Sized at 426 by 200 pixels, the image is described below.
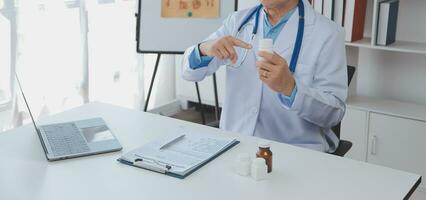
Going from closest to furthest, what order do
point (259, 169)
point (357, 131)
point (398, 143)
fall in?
point (259, 169) < point (398, 143) < point (357, 131)

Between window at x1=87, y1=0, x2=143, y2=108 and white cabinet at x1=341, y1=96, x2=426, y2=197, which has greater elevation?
window at x1=87, y1=0, x2=143, y2=108

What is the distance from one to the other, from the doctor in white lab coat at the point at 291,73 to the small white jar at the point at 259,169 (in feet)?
1.11

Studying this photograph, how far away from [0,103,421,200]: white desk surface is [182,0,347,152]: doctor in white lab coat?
207mm

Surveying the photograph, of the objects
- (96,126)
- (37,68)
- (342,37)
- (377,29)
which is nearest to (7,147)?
(96,126)

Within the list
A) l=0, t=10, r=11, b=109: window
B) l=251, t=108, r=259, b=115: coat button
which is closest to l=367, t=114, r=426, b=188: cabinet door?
l=251, t=108, r=259, b=115: coat button

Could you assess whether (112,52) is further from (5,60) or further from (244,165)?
(244,165)

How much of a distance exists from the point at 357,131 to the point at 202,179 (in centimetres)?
170

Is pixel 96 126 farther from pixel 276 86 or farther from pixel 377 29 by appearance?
pixel 377 29

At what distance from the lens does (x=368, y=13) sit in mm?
3145

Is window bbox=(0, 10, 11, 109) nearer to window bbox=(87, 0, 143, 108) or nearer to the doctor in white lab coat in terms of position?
window bbox=(87, 0, 143, 108)

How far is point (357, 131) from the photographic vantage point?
9.84 ft

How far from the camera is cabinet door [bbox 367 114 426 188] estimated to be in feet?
9.24

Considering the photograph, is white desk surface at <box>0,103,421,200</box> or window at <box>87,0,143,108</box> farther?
window at <box>87,0,143,108</box>

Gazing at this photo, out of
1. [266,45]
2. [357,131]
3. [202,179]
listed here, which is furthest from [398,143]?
[202,179]
